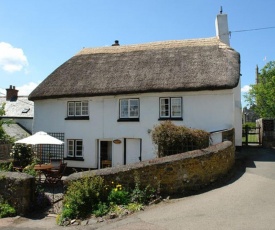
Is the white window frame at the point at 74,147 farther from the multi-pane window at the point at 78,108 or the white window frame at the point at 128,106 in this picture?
the white window frame at the point at 128,106

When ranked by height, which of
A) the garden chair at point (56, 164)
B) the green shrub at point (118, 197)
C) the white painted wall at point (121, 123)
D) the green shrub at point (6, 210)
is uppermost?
the white painted wall at point (121, 123)

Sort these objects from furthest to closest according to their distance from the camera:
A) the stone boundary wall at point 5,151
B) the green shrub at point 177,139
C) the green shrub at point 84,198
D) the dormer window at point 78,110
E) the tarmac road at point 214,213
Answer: the stone boundary wall at point 5,151 → the dormer window at point 78,110 → the green shrub at point 177,139 → the green shrub at point 84,198 → the tarmac road at point 214,213

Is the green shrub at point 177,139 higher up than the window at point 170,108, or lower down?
lower down

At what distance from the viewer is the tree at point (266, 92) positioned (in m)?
37.6

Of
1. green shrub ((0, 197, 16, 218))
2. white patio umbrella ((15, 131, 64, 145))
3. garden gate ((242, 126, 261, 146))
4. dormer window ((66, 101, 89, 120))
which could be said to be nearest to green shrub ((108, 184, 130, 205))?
green shrub ((0, 197, 16, 218))

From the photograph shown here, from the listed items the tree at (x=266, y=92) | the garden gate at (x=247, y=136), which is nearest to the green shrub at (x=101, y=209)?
the garden gate at (x=247, y=136)

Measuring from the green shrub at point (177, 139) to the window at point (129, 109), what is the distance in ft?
14.1

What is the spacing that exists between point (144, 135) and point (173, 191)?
717cm

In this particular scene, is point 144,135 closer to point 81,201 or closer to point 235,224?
point 81,201

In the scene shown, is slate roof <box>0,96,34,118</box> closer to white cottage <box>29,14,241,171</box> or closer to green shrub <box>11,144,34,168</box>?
white cottage <box>29,14,241,171</box>

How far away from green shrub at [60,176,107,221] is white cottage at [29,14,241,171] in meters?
7.20

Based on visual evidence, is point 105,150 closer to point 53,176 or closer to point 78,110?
point 78,110

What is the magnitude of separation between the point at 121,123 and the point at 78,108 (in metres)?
3.09

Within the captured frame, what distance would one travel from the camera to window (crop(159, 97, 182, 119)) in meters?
16.3
